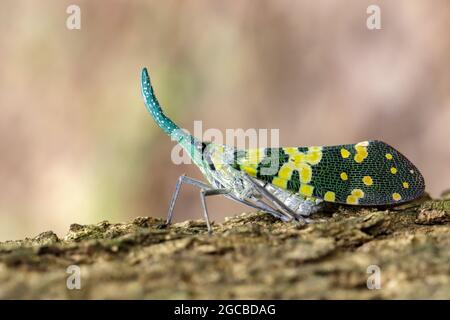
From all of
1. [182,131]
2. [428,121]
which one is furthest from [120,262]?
[428,121]

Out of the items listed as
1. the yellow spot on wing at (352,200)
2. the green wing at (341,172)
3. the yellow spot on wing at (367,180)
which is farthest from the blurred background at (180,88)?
the yellow spot on wing at (352,200)

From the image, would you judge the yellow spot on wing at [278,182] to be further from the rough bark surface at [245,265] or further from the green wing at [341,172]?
the rough bark surface at [245,265]

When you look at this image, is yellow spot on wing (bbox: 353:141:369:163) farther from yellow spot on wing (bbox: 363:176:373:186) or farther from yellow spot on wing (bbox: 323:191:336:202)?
yellow spot on wing (bbox: 323:191:336:202)

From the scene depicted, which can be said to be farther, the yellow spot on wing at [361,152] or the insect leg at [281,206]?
the yellow spot on wing at [361,152]

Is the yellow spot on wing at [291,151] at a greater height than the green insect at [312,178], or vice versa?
the yellow spot on wing at [291,151]

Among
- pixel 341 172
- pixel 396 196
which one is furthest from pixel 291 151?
pixel 396 196
